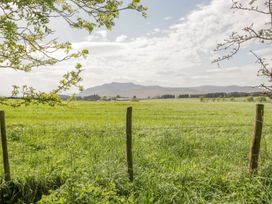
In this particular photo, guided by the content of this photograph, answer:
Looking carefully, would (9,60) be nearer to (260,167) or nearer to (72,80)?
(72,80)

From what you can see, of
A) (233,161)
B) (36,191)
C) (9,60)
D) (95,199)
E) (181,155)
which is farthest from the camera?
(181,155)

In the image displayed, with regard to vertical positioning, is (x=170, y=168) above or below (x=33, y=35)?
below

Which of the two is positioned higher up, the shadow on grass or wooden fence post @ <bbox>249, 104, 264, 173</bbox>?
wooden fence post @ <bbox>249, 104, 264, 173</bbox>

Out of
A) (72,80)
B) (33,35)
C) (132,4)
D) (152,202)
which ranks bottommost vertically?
(152,202)

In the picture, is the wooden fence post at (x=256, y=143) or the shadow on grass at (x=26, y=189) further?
the wooden fence post at (x=256, y=143)

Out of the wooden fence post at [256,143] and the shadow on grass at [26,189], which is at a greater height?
the wooden fence post at [256,143]

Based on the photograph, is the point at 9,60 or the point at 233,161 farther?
the point at 233,161

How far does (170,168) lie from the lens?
8.59m

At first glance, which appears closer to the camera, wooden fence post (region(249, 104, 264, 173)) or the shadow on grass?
the shadow on grass

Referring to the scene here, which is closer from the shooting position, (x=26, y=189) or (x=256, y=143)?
(x=26, y=189)

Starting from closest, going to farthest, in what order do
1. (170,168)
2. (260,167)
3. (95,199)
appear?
1. (95,199)
2. (260,167)
3. (170,168)

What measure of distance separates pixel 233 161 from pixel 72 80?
5.55 m

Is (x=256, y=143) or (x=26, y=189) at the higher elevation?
(x=256, y=143)

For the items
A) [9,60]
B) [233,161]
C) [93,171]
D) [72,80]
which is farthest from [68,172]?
[233,161]
